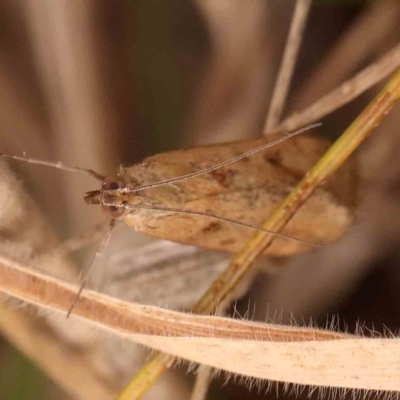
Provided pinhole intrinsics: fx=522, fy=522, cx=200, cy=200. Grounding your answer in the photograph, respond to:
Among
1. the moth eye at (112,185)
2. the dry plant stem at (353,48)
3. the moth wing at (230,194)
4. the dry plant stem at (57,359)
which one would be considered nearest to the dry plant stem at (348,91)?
the moth wing at (230,194)

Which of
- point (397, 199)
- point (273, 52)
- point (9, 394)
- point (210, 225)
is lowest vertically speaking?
point (9, 394)

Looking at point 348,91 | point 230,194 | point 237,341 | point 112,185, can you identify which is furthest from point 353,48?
point 237,341

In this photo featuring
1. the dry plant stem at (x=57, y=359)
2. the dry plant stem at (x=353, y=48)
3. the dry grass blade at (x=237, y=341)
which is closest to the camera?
the dry grass blade at (x=237, y=341)

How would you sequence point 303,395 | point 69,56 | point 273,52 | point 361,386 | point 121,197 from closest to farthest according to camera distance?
point 361,386, point 121,197, point 303,395, point 69,56, point 273,52

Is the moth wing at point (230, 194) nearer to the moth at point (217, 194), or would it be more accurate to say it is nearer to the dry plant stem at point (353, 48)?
the moth at point (217, 194)

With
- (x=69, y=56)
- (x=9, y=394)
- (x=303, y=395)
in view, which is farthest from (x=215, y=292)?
(x=69, y=56)

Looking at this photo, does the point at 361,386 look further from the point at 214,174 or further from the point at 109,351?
the point at 109,351

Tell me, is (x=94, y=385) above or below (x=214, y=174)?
below
